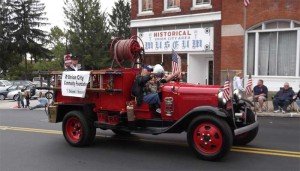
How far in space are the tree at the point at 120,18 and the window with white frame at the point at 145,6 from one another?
101ft

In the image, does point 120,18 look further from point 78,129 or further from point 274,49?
point 78,129

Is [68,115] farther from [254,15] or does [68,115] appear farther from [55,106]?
[254,15]

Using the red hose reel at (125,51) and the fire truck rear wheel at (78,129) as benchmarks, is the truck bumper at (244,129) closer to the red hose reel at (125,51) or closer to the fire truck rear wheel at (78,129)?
the red hose reel at (125,51)

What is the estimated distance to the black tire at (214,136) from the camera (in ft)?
23.5

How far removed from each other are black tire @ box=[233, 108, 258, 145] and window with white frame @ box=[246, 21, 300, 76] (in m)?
12.8

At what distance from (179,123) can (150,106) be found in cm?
90

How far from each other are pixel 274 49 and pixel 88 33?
24510mm

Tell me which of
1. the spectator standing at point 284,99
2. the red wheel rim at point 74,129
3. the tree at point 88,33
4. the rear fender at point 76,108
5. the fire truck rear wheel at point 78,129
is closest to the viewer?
the fire truck rear wheel at point 78,129

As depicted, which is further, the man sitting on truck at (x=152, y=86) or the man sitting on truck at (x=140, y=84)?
the man sitting on truck at (x=140, y=84)

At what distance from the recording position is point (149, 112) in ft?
27.5

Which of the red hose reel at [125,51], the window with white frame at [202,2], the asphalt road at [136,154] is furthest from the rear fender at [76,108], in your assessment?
the window with white frame at [202,2]

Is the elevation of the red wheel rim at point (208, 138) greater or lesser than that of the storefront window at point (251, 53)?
lesser

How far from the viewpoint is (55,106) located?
973cm

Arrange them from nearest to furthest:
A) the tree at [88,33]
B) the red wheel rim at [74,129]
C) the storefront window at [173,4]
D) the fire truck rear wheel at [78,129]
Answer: the fire truck rear wheel at [78,129], the red wheel rim at [74,129], the storefront window at [173,4], the tree at [88,33]
